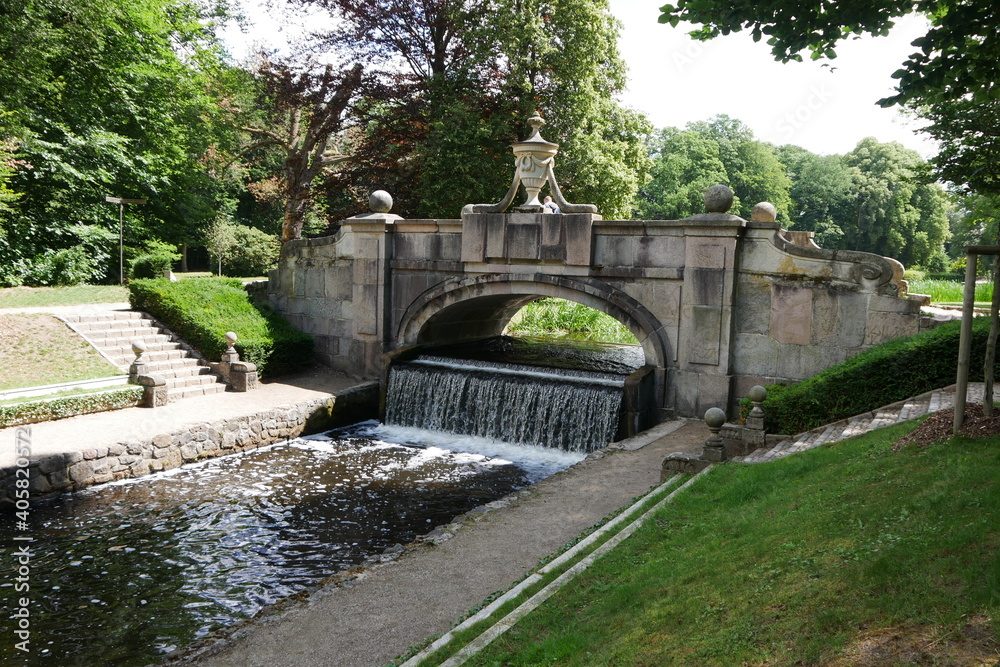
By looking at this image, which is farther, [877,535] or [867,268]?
[867,268]

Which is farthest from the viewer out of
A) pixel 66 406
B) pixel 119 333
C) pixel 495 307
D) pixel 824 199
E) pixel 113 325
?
pixel 824 199

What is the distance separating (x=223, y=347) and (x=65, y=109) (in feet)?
43.0

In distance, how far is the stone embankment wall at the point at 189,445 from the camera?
9953mm

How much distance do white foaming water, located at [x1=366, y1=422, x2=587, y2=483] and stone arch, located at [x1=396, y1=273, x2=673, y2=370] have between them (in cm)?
244

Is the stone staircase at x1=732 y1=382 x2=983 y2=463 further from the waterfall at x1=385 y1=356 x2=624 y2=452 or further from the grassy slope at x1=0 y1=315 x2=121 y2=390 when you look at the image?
the grassy slope at x1=0 y1=315 x2=121 y2=390

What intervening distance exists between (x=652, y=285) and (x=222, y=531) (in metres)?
8.19

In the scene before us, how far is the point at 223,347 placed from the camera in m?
15.3

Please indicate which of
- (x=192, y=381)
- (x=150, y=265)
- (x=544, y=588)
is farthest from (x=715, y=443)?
(x=150, y=265)

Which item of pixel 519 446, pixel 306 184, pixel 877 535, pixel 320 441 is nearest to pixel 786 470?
pixel 877 535

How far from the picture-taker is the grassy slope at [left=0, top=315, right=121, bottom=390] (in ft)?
42.4

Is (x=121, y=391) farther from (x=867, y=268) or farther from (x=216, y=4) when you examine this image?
(x=216, y=4)

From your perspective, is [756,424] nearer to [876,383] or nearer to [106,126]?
[876,383]

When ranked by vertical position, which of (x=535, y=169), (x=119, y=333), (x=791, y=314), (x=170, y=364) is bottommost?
(x=170, y=364)

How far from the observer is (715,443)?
902 centimetres
